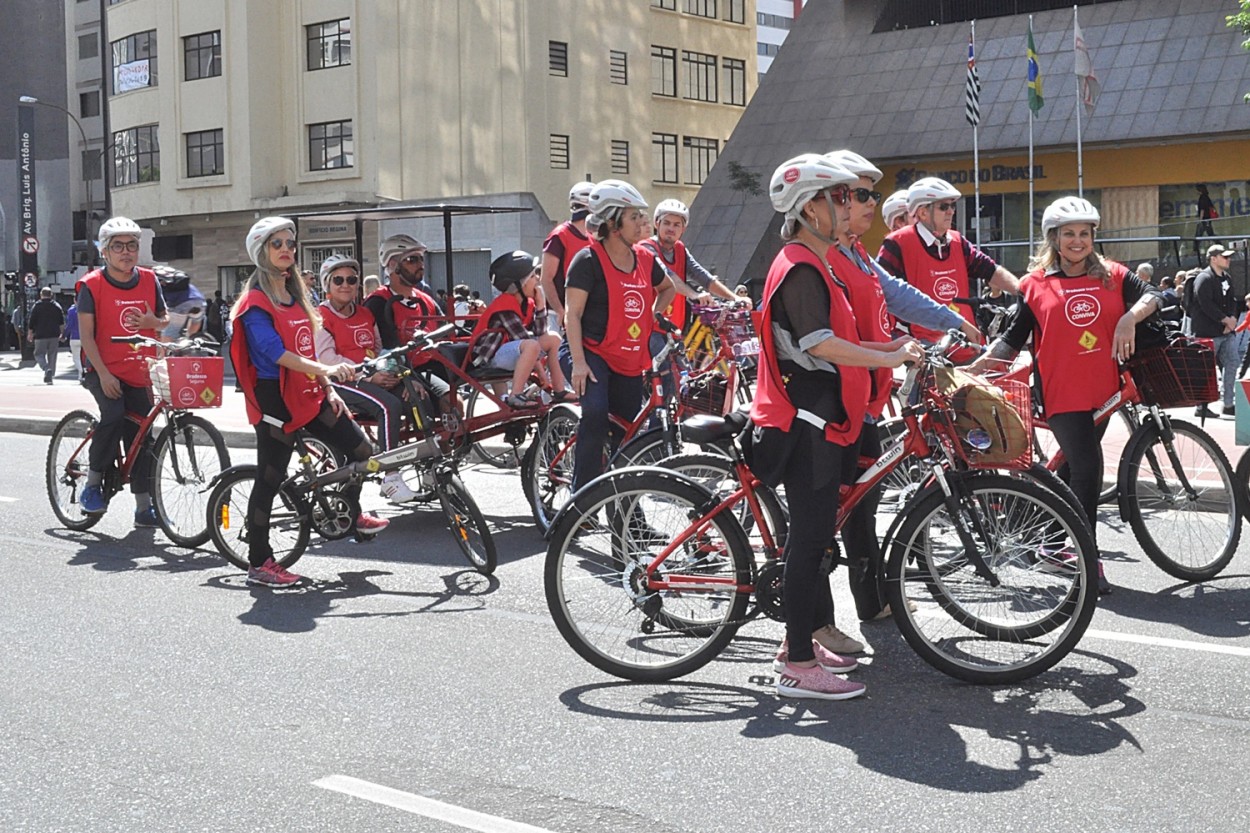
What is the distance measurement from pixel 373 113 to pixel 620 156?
994 centimetres

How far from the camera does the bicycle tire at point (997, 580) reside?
18.3 feet

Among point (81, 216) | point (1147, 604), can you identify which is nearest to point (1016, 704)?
point (1147, 604)

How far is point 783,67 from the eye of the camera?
44.6 m

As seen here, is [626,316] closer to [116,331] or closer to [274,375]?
[274,375]

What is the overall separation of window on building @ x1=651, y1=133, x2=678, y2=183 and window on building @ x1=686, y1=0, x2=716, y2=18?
4470 millimetres

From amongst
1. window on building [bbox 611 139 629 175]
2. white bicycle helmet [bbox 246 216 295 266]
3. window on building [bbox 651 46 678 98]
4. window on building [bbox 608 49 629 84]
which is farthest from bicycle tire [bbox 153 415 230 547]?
window on building [bbox 651 46 678 98]

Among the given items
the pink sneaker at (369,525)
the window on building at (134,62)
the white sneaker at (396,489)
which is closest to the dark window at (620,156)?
the window on building at (134,62)

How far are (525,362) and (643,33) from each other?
146 feet

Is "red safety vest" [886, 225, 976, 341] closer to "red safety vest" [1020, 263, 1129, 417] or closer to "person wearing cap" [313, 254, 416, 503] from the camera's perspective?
"red safety vest" [1020, 263, 1129, 417]

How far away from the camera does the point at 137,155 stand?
50594 mm

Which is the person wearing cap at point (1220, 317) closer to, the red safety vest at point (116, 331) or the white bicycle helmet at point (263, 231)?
the red safety vest at point (116, 331)

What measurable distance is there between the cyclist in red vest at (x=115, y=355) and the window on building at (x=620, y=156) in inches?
1663

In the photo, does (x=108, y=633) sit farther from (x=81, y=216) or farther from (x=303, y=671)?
(x=81, y=216)

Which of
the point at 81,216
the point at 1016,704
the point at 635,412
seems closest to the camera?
the point at 1016,704
